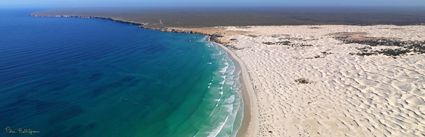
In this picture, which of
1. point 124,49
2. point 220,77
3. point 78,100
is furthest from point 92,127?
point 124,49

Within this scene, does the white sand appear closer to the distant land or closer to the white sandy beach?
the white sandy beach

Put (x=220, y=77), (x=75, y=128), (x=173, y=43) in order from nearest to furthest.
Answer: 1. (x=75, y=128)
2. (x=220, y=77)
3. (x=173, y=43)

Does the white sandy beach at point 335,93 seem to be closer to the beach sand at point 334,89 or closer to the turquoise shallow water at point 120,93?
the beach sand at point 334,89

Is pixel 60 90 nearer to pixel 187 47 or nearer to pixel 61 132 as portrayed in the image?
pixel 61 132

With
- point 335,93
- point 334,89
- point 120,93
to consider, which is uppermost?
point 334,89

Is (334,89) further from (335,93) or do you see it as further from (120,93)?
(120,93)

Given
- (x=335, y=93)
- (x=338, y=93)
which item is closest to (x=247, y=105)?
(x=335, y=93)
